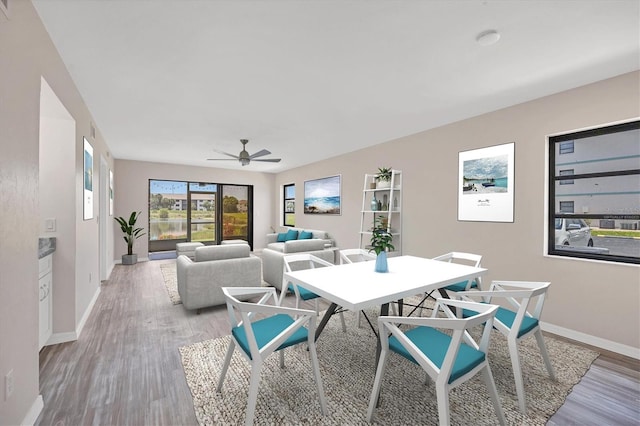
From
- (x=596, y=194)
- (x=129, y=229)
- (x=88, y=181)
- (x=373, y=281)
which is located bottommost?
(x=373, y=281)

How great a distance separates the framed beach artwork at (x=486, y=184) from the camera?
332 centimetres

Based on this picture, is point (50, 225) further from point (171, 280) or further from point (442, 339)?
point (442, 339)

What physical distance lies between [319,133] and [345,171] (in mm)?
1613

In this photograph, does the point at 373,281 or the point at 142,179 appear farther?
the point at 142,179

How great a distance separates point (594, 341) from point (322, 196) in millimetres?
5004

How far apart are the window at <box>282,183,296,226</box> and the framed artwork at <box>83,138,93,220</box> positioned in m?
5.00

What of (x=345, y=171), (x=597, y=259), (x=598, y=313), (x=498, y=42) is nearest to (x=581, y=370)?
(x=598, y=313)

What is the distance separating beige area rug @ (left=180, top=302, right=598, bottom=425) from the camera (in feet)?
5.65

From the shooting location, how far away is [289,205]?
8.41m

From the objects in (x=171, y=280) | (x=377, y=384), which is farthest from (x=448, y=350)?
(x=171, y=280)

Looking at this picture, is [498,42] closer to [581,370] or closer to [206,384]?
[581,370]

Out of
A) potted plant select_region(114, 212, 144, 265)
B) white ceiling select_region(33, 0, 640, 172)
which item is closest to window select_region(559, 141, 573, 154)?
white ceiling select_region(33, 0, 640, 172)

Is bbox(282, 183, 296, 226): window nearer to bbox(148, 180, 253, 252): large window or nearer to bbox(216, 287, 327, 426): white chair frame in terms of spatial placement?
bbox(148, 180, 253, 252): large window

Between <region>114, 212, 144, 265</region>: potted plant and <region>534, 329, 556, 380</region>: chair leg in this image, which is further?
<region>114, 212, 144, 265</region>: potted plant
